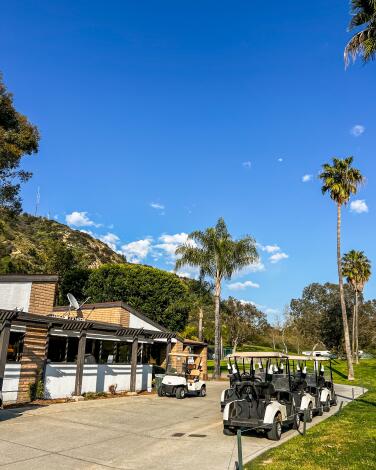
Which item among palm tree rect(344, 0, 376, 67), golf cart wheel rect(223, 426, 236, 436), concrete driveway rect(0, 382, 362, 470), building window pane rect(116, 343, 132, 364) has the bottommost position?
concrete driveway rect(0, 382, 362, 470)

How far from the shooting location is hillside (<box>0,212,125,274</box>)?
48.4 meters

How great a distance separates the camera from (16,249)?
208 feet

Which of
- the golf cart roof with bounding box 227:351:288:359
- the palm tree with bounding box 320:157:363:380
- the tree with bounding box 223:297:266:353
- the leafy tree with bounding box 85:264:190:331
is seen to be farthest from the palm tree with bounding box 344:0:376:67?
the tree with bounding box 223:297:266:353

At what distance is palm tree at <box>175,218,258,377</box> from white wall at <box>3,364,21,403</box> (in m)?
19.2

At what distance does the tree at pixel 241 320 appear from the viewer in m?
69.9

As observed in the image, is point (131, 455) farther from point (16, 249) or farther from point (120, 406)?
point (16, 249)

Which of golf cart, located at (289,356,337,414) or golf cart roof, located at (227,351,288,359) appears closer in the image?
golf cart roof, located at (227,351,288,359)

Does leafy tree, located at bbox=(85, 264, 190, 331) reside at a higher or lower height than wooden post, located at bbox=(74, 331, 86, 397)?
higher

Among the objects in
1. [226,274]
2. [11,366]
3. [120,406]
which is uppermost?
[226,274]

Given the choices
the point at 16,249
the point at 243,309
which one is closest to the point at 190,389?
the point at 16,249

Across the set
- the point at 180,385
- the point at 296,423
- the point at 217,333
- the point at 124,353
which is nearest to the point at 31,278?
the point at 124,353

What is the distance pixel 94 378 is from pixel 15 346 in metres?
4.70

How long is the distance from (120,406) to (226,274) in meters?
18.7

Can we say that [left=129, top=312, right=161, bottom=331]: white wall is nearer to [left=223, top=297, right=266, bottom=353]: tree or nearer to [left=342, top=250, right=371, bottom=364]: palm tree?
[left=342, top=250, right=371, bottom=364]: palm tree
